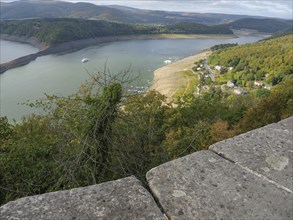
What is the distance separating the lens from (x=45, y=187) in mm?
6008

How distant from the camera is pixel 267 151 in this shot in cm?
215

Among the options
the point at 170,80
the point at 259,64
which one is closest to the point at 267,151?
the point at 170,80

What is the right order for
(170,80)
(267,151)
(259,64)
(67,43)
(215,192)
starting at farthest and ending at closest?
(67,43)
(259,64)
(170,80)
(267,151)
(215,192)

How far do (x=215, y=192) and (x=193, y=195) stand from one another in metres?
0.14

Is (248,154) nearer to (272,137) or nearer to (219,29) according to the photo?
(272,137)

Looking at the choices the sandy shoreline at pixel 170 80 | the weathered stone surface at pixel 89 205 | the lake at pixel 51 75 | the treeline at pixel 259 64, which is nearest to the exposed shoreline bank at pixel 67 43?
the lake at pixel 51 75

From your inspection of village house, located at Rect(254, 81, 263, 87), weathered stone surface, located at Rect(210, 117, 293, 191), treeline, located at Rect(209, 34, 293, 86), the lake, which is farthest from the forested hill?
weathered stone surface, located at Rect(210, 117, 293, 191)

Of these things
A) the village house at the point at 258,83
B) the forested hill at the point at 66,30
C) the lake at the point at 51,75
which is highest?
the forested hill at the point at 66,30

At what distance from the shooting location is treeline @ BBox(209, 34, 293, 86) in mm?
51031

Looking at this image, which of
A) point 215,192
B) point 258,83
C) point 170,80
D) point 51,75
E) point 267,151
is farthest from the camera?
point 51,75

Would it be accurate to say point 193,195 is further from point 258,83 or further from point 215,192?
point 258,83

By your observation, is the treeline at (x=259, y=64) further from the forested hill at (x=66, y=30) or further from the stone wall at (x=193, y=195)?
the forested hill at (x=66, y=30)

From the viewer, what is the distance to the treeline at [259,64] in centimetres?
5103

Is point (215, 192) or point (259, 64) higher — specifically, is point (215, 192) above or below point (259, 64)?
above
